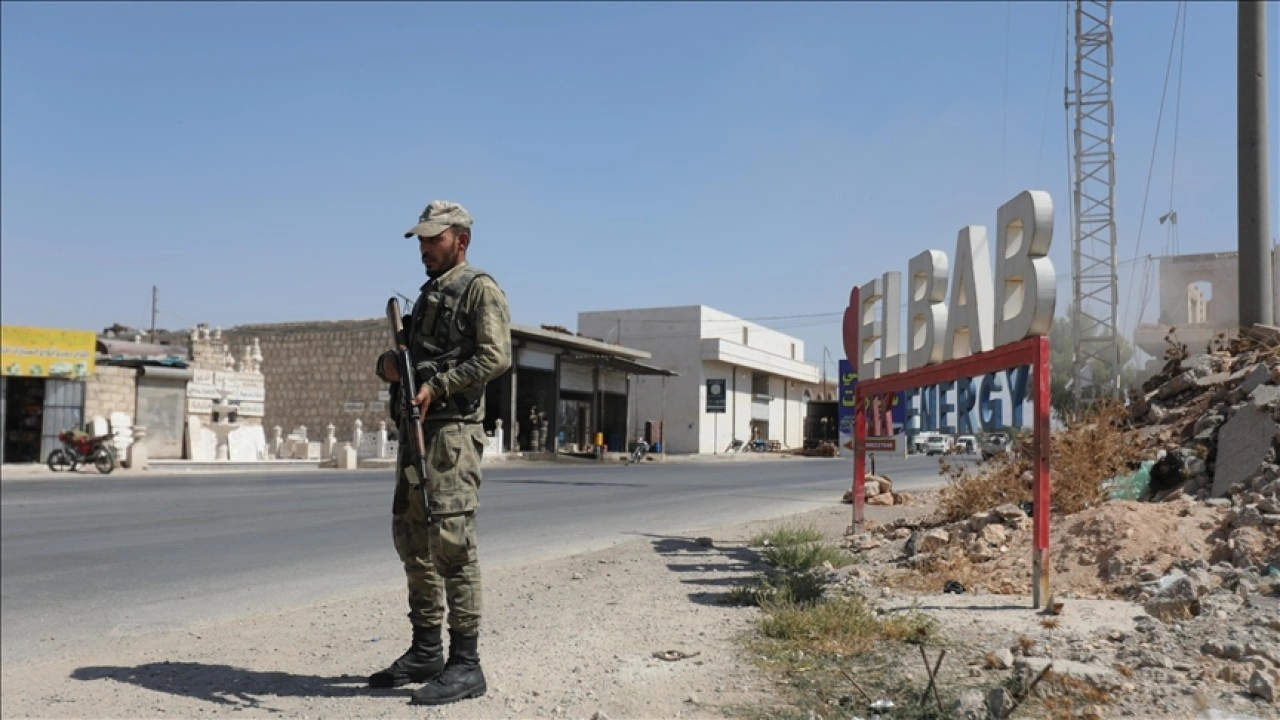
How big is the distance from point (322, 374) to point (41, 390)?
15.2m

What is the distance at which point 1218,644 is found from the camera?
4.08 meters

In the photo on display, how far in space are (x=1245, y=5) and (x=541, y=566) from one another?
1203cm

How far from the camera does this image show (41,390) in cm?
2844

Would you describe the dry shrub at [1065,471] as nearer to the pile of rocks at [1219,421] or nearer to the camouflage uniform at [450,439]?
the pile of rocks at [1219,421]

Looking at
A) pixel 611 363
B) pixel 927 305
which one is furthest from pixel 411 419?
pixel 611 363

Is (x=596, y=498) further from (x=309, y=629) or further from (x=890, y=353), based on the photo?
(x=309, y=629)

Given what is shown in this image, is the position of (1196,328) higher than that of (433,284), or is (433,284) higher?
(1196,328)

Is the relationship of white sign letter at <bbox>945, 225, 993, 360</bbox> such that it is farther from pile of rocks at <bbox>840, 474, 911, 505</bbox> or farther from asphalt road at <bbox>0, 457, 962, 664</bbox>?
pile of rocks at <bbox>840, 474, 911, 505</bbox>

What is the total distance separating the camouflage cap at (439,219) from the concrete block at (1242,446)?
21.9 ft

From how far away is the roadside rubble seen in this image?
375 centimetres

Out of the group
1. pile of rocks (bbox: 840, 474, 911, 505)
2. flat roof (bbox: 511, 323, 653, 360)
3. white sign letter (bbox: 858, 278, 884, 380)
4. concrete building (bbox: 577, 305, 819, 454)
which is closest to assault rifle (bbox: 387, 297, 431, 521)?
white sign letter (bbox: 858, 278, 884, 380)

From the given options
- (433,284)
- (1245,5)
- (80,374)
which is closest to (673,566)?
(433,284)

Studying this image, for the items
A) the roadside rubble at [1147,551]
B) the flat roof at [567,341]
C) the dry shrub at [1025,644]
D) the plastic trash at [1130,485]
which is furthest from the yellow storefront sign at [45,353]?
the dry shrub at [1025,644]

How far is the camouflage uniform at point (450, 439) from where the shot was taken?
13.5 ft
